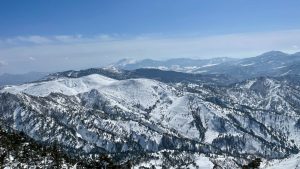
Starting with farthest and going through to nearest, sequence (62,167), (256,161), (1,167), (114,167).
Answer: (62,167) < (1,167) < (114,167) < (256,161)

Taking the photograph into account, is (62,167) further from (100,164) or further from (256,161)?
(256,161)

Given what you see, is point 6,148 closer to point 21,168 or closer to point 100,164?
point 21,168

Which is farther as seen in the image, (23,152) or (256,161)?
(23,152)

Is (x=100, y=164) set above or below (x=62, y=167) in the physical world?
above

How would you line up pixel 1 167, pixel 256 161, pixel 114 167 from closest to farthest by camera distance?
pixel 256 161 < pixel 114 167 < pixel 1 167

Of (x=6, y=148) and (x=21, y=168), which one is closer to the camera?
(x=21, y=168)

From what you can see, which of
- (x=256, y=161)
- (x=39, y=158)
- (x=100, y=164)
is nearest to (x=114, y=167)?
(x=100, y=164)

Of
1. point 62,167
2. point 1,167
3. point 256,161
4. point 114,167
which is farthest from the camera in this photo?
point 62,167

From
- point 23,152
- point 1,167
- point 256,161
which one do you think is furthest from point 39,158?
point 256,161

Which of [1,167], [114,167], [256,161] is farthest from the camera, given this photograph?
[1,167]
